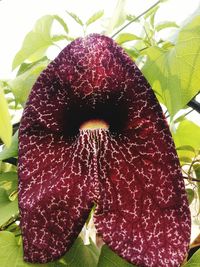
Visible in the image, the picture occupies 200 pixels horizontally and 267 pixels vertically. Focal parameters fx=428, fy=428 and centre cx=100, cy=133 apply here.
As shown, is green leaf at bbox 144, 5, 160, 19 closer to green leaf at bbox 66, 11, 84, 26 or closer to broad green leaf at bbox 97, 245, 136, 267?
green leaf at bbox 66, 11, 84, 26

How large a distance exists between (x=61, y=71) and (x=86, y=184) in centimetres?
15

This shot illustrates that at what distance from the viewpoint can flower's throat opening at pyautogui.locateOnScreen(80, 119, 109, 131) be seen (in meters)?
0.61

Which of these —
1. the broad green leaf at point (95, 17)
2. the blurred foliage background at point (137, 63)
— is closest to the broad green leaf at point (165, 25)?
the blurred foliage background at point (137, 63)

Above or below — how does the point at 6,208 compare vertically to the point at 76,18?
below

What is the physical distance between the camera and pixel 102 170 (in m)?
0.58

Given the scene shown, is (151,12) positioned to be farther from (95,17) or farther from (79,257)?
(79,257)

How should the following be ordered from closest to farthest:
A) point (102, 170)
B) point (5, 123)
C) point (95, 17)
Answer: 1. point (5, 123)
2. point (102, 170)
3. point (95, 17)

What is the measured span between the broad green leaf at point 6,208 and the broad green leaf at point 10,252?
3 centimetres

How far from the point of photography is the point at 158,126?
21.3 inches

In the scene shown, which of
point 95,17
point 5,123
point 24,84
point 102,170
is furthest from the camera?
point 95,17

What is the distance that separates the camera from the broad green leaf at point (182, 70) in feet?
1.92

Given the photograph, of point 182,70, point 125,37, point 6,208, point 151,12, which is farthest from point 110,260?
point 151,12

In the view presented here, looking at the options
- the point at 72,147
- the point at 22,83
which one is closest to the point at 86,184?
the point at 72,147

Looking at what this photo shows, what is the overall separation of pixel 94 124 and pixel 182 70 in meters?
0.14
